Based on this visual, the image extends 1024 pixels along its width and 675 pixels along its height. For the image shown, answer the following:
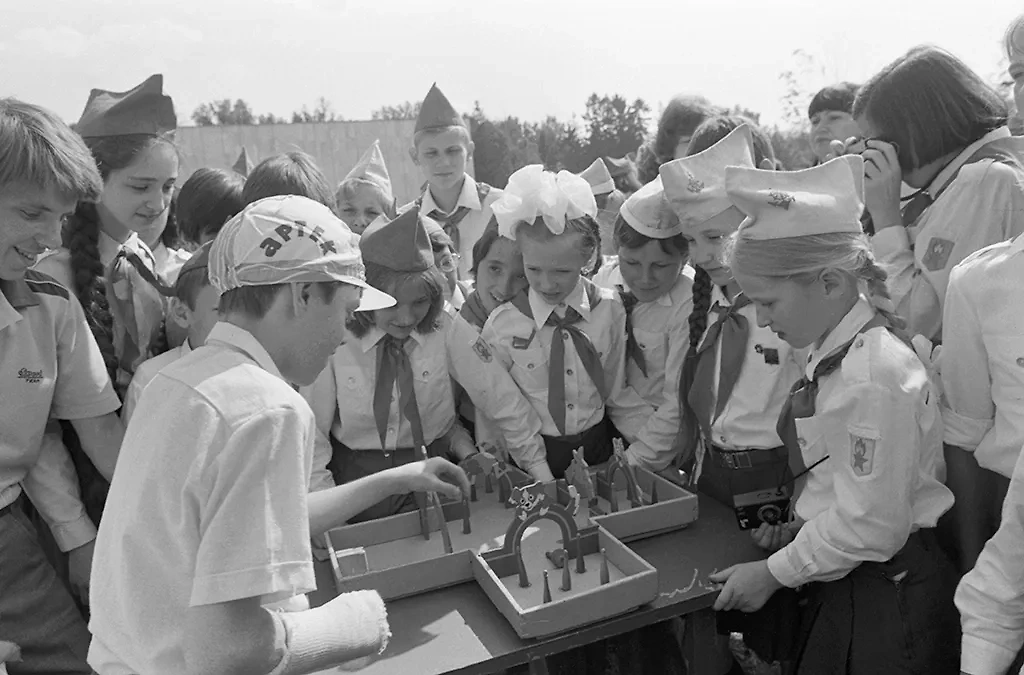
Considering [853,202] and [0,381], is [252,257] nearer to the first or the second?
[0,381]

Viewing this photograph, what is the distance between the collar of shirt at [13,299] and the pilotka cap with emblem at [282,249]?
3.32ft

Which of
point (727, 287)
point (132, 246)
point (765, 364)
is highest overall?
point (132, 246)

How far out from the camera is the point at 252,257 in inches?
53.1

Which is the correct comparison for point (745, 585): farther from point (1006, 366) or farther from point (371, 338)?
point (371, 338)

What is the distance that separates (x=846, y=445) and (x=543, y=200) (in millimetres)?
1413

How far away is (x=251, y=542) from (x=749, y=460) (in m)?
1.80

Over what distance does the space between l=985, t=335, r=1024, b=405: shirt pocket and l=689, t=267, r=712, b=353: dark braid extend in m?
1.00

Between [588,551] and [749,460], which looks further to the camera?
[749,460]

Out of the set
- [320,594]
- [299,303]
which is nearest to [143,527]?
[299,303]

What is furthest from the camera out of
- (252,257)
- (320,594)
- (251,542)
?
(320,594)

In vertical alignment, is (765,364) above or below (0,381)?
below

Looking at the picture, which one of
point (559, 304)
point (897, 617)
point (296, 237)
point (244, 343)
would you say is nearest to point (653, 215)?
point (559, 304)

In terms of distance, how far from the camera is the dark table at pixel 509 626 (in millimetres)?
1680

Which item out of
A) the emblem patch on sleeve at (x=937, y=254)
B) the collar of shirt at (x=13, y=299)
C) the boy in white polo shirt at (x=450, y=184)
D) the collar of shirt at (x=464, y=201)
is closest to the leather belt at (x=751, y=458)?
the emblem patch on sleeve at (x=937, y=254)
